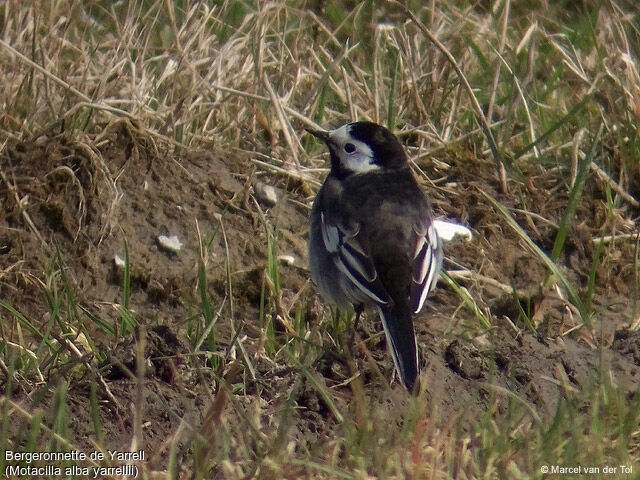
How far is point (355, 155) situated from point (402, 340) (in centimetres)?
151

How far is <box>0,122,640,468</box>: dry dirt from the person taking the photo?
4.75m

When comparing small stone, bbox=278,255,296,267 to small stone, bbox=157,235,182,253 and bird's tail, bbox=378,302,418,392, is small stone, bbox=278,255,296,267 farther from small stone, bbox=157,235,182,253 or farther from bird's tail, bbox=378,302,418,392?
bird's tail, bbox=378,302,418,392

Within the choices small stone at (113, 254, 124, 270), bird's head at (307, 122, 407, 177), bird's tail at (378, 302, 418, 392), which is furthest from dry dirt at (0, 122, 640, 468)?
bird's head at (307, 122, 407, 177)

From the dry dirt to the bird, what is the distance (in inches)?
8.5

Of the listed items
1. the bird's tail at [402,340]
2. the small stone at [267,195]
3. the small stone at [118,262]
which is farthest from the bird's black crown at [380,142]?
the small stone at [118,262]

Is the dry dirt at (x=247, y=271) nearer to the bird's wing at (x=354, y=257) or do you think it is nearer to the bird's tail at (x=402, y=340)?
the bird's tail at (x=402, y=340)

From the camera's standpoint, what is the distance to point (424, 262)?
524cm

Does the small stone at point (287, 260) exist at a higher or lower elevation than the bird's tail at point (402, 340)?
lower

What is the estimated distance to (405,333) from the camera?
15.9 ft

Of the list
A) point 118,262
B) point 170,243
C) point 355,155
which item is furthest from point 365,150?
point 118,262

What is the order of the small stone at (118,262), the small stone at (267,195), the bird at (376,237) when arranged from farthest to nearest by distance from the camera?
the small stone at (267,195) → the small stone at (118,262) → the bird at (376,237)

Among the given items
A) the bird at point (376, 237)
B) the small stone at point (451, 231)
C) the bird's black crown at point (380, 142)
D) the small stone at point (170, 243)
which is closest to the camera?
the bird at point (376, 237)

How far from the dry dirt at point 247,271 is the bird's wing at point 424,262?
0.26 meters

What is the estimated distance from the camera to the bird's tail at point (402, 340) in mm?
4605
